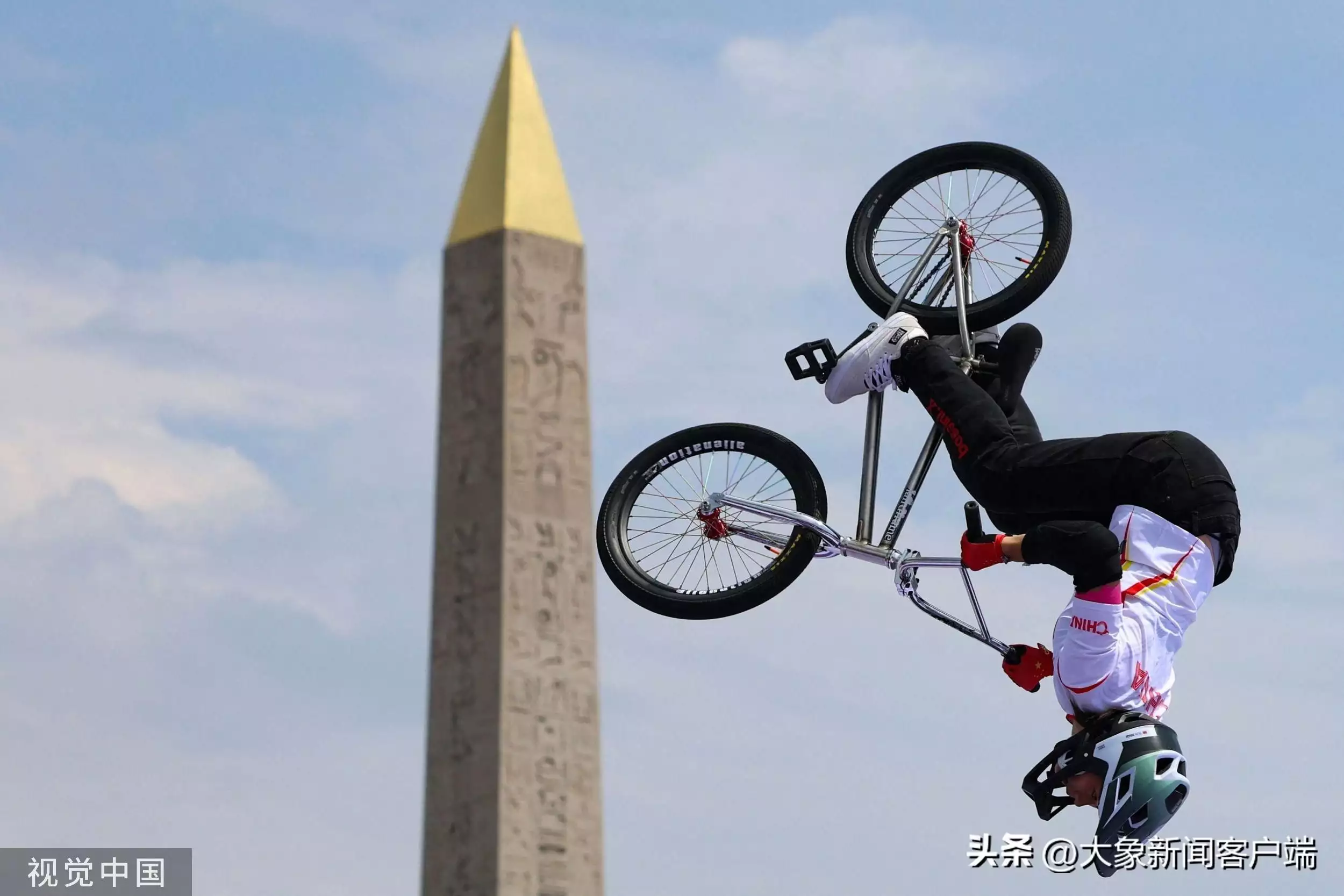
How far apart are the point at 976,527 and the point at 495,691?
5.68 meters

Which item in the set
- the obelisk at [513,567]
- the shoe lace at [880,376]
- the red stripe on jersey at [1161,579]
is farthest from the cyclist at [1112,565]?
the obelisk at [513,567]

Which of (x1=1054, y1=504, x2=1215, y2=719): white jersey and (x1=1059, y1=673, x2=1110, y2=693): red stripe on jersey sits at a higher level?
(x1=1054, y1=504, x2=1215, y2=719): white jersey

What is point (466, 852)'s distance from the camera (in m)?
9.09

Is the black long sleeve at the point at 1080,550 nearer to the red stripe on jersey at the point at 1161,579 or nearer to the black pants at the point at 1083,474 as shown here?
the red stripe on jersey at the point at 1161,579

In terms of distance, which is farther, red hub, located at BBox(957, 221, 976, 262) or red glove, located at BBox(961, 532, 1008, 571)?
red hub, located at BBox(957, 221, 976, 262)

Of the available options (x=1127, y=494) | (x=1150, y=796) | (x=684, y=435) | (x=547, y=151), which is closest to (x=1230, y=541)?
(x=1127, y=494)

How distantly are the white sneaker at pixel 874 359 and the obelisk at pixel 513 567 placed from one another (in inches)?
205

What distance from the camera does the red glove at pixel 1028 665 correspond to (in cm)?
1446

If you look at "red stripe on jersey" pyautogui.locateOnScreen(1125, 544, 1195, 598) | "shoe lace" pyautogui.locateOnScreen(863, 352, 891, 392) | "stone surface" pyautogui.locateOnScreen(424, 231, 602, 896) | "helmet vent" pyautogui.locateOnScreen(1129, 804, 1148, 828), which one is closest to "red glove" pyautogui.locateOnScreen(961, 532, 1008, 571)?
"red stripe on jersey" pyautogui.locateOnScreen(1125, 544, 1195, 598)

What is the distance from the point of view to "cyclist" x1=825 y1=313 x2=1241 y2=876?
13711mm

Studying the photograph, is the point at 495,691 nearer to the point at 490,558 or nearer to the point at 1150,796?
the point at 490,558

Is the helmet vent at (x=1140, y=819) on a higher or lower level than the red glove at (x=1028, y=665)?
lower

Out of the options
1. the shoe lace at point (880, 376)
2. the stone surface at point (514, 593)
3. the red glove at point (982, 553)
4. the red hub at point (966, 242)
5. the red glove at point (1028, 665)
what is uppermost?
the red hub at point (966, 242)

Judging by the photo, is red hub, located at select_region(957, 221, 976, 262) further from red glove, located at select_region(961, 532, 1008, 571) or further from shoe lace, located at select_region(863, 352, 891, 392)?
red glove, located at select_region(961, 532, 1008, 571)
